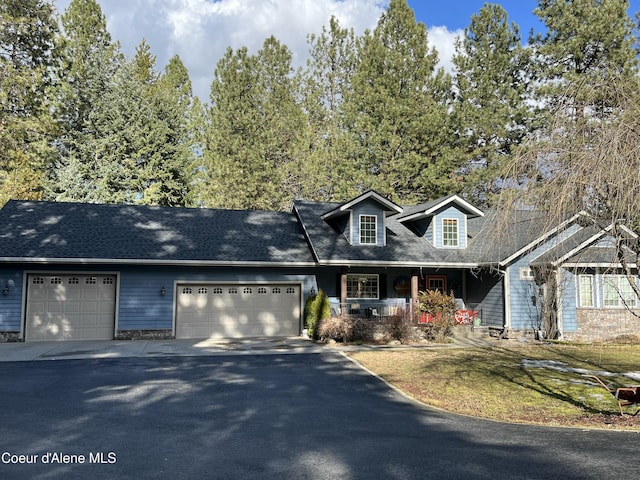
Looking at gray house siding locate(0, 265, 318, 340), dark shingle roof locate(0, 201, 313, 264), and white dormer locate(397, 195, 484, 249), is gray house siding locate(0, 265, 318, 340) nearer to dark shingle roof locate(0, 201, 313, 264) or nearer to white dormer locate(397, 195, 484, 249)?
dark shingle roof locate(0, 201, 313, 264)

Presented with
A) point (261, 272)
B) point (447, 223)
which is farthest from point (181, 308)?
point (447, 223)

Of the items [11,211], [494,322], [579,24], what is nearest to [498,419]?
[494,322]

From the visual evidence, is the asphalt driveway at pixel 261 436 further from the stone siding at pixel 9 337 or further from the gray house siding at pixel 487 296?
the gray house siding at pixel 487 296

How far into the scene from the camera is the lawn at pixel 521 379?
8.09 meters

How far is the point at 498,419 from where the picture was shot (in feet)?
25.4

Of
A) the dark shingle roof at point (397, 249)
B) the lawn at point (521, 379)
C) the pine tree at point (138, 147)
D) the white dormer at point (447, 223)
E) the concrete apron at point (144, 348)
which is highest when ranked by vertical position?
the pine tree at point (138, 147)

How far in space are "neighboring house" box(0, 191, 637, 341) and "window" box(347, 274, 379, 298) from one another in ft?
0.13

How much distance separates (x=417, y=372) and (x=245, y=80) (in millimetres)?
28999

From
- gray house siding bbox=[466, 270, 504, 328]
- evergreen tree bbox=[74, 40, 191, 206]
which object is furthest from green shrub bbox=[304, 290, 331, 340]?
evergreen tree bbox=[74, 40, 191, 206]

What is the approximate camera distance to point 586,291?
18.5m

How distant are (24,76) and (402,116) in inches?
778

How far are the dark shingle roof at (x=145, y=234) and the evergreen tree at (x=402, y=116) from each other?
407 inches

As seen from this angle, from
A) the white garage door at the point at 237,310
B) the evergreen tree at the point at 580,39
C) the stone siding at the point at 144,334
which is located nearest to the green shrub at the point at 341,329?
the white garage door at the point at 237,310

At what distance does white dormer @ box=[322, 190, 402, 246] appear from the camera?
19.3 m
